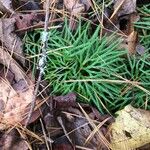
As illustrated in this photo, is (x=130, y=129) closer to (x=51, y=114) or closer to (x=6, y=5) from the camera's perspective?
(x=51, y=114)

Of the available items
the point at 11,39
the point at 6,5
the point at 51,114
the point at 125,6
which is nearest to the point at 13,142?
the point at 51,114

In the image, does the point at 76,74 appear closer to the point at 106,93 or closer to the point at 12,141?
the point at 106,93

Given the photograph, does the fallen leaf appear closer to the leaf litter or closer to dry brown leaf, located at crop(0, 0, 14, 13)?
the leaf litter

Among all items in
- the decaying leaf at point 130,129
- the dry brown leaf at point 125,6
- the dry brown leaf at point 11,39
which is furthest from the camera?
the dry brown leaf at point 125,6

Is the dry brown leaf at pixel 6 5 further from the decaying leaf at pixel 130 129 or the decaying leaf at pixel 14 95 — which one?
the decaying leaf at pixel 130 129

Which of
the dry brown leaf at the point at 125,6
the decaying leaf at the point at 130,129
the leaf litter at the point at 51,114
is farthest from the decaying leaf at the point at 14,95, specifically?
the dry brown leaf at the point at 125,6

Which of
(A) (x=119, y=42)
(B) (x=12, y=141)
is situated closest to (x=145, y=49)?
(A) (x=119, y=42)
